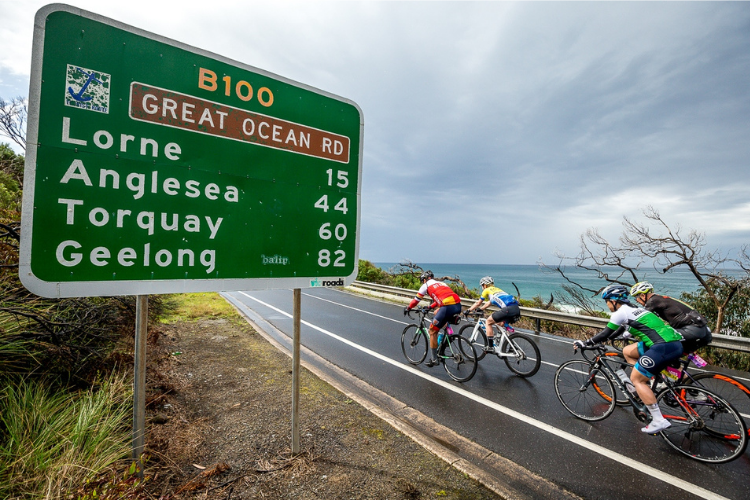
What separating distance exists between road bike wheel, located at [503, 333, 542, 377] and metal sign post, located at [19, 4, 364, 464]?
4.53 m

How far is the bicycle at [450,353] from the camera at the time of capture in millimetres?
6074

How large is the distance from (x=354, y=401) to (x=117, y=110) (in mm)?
4182

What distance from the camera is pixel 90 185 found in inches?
86.0

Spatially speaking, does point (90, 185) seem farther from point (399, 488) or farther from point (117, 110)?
point (399, 488)

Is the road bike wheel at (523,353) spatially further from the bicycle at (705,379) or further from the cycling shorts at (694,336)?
the cycling shorts at (694,336)

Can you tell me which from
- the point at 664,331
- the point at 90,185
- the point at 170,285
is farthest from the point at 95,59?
the point at 664,331

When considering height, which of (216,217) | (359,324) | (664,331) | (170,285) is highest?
(216,217)

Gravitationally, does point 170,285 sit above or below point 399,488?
above

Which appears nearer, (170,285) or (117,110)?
(117,110)

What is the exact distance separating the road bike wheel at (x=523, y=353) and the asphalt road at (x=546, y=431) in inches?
7.3

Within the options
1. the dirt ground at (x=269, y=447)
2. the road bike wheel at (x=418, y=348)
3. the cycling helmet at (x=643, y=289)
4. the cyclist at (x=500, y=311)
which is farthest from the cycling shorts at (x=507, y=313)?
the dirt ground at (x=269, y=447)

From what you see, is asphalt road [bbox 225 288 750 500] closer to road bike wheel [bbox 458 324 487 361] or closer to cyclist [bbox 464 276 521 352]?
road bike wheel [bbox 458 324 487 361]

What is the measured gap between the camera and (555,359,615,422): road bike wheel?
15.6ft

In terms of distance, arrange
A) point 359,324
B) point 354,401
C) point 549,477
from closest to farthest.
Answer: point 549,477 < point 354,401 < point 359,324
